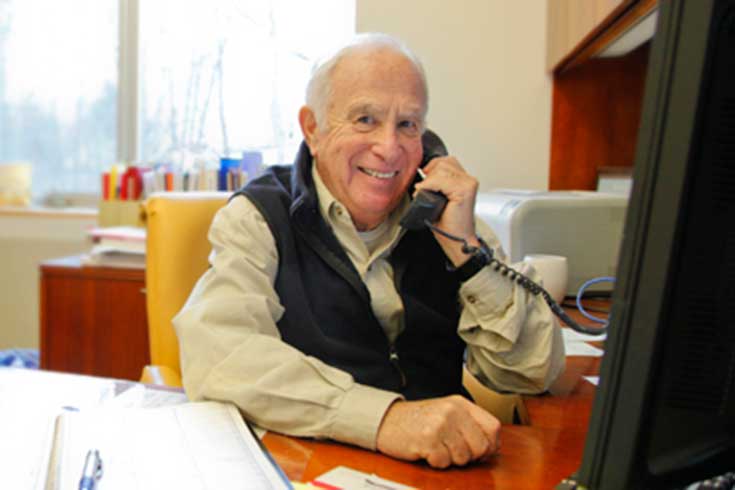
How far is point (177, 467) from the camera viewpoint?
0.72m

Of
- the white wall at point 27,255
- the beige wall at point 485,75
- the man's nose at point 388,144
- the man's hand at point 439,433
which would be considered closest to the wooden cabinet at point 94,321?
the white wall at point 27,255

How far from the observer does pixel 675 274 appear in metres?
0.44

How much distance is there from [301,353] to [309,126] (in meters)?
0.51

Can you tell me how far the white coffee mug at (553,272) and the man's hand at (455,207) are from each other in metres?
0.49

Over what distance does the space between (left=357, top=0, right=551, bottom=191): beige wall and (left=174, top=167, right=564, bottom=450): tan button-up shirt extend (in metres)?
1.18

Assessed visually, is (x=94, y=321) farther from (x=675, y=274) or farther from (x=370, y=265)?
(x=675, y=274)

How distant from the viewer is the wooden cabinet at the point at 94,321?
7.97 ft

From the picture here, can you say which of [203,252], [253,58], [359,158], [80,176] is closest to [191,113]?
[253,58]

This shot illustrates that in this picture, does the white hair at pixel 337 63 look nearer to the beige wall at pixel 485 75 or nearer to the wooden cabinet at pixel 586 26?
the wooden cabinet at pixel 586 26

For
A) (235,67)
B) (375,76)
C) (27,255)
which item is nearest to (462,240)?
(375,76)

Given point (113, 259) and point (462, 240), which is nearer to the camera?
point (462, 240)

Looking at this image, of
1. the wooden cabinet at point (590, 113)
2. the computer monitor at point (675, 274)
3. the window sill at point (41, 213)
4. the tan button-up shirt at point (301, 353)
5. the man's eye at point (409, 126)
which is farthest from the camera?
the window sill at point (41, 213)

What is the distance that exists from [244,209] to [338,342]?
0.27 m

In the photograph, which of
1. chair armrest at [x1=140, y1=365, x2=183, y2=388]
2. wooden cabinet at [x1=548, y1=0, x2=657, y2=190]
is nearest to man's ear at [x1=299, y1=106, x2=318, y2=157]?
chair armrest at [x1=140, y1=365, x2=183, y2=388]
